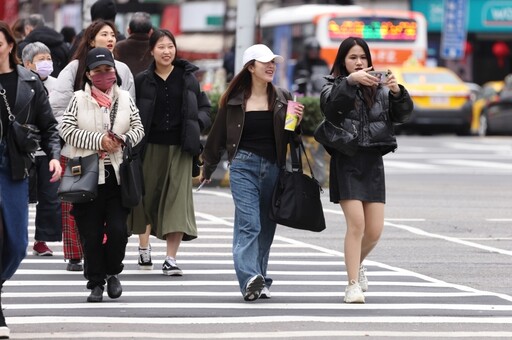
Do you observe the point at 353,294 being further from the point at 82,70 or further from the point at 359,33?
the point at 359,33

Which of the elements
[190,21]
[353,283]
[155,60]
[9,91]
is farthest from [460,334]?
[190,21]

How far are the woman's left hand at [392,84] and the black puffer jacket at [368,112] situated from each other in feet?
0.11

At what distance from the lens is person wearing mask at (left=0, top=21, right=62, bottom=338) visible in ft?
28.8

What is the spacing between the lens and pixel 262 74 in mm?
10445

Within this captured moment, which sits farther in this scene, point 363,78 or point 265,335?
point 363,78

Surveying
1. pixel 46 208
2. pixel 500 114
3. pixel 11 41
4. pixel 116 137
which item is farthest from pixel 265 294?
pixel 500 114

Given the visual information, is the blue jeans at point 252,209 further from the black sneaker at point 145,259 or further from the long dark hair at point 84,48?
the black sneaker at point 145,259

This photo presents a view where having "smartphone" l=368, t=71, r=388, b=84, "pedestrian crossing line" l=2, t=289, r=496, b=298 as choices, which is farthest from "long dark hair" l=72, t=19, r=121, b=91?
"smartphone" l=368, t=71, r=388, b=84

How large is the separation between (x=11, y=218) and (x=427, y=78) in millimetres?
30140

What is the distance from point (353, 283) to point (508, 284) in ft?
5.58

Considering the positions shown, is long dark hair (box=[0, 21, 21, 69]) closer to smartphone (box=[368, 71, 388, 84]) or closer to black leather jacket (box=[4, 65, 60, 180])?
black leather jacket (box=[4, 65, 60, 180])

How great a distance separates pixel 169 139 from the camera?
38.3ft

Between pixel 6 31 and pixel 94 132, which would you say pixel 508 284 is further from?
pixel 6 31

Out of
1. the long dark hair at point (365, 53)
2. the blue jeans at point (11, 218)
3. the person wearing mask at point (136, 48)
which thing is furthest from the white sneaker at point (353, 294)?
the person wearing mask at point (136, 48)
